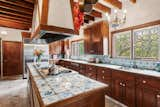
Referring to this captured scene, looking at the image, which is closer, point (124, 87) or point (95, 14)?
point (124, 87)

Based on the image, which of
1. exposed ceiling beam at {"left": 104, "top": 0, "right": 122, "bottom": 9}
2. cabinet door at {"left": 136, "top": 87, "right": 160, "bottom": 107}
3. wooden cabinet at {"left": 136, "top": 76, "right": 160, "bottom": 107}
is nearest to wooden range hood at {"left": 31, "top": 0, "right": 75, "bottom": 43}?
exposed ceiling beam at {"left": 104, "top": 0, "right": 122, "bottom": 9}

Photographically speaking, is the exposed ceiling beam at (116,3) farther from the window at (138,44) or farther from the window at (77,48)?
the window at (77,48)

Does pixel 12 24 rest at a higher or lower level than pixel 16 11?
lower

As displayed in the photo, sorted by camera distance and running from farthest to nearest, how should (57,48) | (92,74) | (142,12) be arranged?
(57,48) → (92,74) → (142,12)

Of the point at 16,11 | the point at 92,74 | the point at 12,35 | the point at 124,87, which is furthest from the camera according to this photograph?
the point at 12,35

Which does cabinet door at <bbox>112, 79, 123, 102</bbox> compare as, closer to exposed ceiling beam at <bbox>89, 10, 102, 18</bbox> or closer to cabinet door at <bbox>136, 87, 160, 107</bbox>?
cabinet door at <bbox>136, 87, 160, 107</bbox>

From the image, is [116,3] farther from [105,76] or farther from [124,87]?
[124,87]

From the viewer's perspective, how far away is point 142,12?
316 cm

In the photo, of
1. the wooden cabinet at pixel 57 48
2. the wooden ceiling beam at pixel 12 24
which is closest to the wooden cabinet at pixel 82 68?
the wooden cabinet at pixel 57 48

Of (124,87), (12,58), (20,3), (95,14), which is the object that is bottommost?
(124,87)

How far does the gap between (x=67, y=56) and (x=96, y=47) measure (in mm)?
3457

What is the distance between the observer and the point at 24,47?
6.23 m

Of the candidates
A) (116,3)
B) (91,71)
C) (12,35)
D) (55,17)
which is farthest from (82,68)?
(12,35)

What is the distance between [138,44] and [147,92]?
5.06 feet
